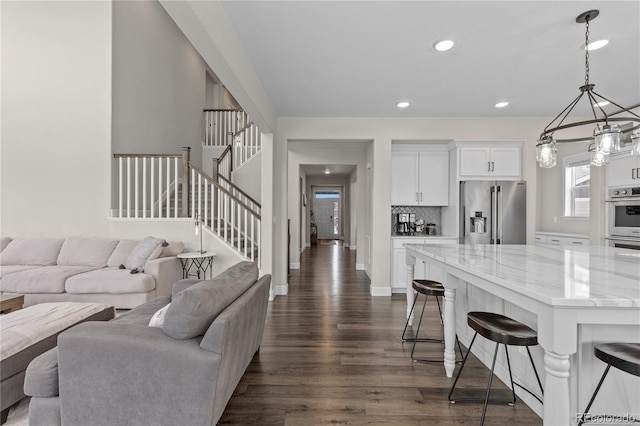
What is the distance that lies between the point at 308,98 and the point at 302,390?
3.40m

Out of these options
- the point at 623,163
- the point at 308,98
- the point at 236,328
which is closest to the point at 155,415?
the point at 236,328

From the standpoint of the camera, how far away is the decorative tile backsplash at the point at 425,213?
5.50 meters

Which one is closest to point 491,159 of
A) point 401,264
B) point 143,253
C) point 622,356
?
point 401,264

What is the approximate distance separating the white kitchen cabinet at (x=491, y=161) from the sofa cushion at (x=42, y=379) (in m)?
5.11

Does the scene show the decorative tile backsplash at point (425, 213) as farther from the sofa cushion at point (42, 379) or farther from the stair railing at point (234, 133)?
the sofa cushion at point (42, 379)

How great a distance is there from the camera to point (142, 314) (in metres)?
2.26

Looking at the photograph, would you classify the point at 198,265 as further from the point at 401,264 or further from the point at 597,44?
the point at 597,44

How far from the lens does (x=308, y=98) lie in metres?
4.06

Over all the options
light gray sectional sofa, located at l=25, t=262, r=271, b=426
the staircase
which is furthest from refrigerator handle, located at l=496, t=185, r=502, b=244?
light gray sectional sofa, located at l=25, t=262, r=271, b=426

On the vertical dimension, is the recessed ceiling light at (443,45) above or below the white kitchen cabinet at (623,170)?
above

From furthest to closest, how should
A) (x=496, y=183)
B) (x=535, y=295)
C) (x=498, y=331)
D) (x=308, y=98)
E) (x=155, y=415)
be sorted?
(x=496, y=183)
(x=308, y=98)
(x=498, y=331)
(x=155, y=415)
(x=535, y=295)

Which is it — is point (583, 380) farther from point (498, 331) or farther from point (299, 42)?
point (299, 42)

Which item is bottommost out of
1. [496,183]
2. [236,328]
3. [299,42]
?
[236,328]

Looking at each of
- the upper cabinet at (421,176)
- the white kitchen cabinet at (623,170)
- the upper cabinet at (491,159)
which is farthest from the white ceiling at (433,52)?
the upper cabinet at (421,176)
